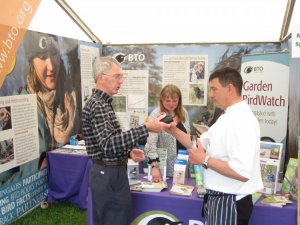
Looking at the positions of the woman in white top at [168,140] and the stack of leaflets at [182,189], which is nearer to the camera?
the stack of leaflets at [182,189]

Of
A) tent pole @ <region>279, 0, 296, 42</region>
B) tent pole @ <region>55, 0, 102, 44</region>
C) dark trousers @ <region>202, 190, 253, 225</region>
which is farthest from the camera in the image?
tent pole @ <region>55, 0, 102, 44</region>

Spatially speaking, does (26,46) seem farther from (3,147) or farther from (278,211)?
(278,211)

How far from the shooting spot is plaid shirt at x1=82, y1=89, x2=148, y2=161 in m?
1.81

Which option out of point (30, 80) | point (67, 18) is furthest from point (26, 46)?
point (67, 18)

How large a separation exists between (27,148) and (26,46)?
1.13 m

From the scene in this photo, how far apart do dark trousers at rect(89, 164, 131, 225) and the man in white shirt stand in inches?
22.0

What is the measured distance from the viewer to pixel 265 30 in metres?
4.15

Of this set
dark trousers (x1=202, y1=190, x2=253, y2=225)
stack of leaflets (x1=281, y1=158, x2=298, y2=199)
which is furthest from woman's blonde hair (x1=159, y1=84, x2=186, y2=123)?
dark trousers (x1=202, y1=190, x2=253, y2=225)

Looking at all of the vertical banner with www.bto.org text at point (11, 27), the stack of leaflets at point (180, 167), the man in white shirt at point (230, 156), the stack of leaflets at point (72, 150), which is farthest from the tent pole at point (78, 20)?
the man in white shirt at point (230, 156)

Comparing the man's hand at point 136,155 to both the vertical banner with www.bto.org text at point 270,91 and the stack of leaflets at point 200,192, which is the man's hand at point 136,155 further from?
the vertical banner with www.bto.org text at point 270,91

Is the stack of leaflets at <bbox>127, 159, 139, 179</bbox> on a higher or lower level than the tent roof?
lower

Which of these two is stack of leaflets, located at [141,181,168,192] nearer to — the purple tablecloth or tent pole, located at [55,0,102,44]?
the purple tablecloth

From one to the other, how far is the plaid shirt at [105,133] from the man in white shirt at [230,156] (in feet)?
1.17

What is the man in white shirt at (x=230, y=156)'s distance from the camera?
5.11 feet
